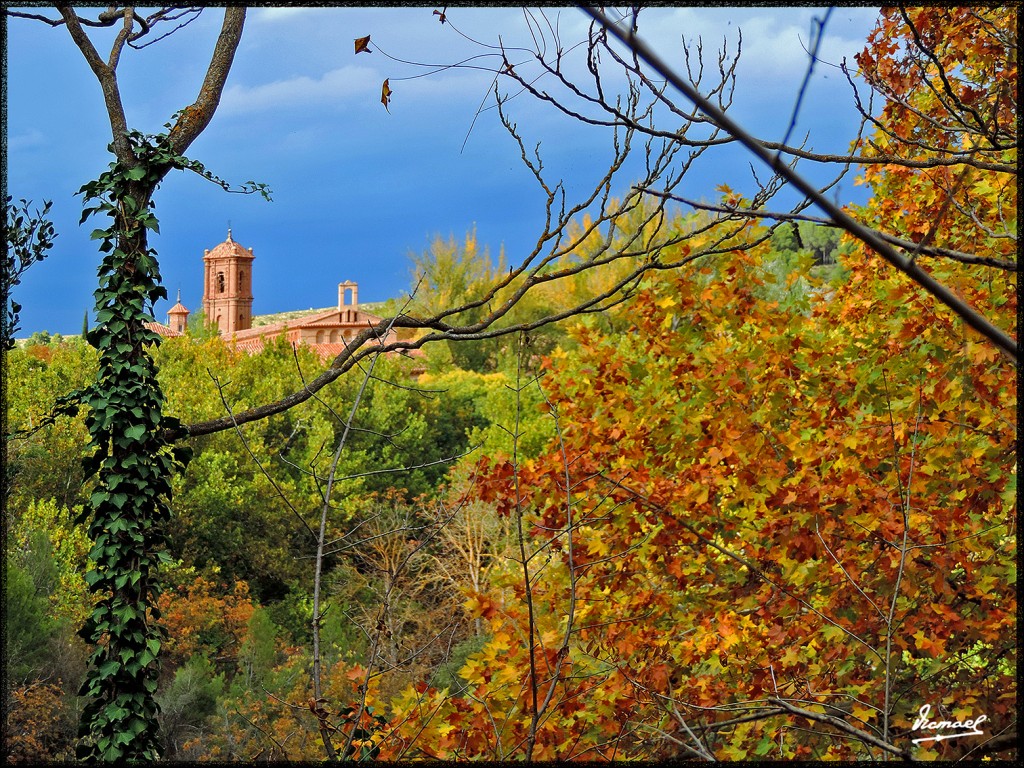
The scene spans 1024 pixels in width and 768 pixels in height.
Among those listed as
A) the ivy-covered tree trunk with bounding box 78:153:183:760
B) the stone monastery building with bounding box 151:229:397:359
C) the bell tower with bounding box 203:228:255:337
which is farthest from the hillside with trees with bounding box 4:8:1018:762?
the bell tower with bounding box 203:228:255:337

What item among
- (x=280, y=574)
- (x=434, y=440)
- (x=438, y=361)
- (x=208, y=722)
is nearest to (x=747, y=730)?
(x=208, y=722)

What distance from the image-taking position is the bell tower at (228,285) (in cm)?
3806

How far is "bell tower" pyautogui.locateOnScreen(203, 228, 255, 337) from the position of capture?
38.1 m

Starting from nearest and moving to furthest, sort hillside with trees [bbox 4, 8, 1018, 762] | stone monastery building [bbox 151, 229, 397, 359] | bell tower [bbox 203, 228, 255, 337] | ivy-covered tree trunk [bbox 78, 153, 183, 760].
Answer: hillside with trees [bbox 4, 8, 1018, 762]
ivy-covered tree trunk [bbox 78, 153, 183, 760]
stone monastery building [bbox 151, 229, 397, 359]
bell tower [bbox 203, 228, 255, 337]

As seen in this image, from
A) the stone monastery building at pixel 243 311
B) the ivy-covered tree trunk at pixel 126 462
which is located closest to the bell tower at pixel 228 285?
the stone monastery building at pixel 243 311

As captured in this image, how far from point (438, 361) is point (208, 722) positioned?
1611 cm

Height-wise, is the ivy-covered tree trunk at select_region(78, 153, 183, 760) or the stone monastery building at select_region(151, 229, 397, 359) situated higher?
the stone monastery building at select_region(151, 229, 397, 359)

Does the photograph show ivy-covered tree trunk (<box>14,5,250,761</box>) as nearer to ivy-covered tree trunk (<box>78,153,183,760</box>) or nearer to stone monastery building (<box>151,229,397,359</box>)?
ivy-covered tree trunk (<box>78,153,183,760</box>)

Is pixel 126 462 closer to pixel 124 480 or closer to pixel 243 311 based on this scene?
pixel 124 480

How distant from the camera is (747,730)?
12.3 feet

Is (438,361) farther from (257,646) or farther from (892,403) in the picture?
(892,403)

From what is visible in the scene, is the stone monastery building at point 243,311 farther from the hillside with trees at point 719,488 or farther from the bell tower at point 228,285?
the hillside with trees at point 719,488

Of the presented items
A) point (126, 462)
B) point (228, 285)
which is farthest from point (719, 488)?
point (228, 285)

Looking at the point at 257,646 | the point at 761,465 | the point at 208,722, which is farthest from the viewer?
the point at 257,646
